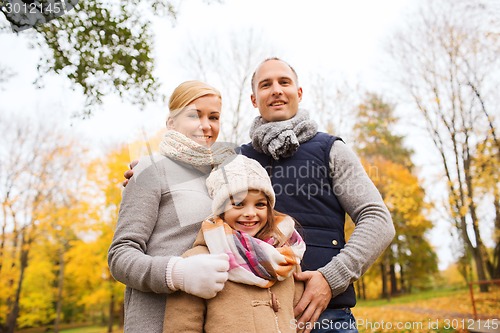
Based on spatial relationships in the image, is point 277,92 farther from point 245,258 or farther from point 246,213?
point 245,258

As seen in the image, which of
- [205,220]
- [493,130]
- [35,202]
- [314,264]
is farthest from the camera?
[35,202]

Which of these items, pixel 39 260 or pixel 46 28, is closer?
pixel 46 28

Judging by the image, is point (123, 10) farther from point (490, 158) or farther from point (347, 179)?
point (490, 158)

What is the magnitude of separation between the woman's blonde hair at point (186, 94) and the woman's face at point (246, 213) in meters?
0.59

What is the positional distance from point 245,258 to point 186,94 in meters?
0.93

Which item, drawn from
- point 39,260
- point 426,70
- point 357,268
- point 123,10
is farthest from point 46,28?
point 39,260

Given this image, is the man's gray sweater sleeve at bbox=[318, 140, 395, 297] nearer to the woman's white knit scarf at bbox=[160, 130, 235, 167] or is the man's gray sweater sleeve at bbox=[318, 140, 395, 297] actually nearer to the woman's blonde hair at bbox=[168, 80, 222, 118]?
the woman's white knit scarf at bbox=[160, 130, 235, 167]

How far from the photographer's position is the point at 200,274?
1.52 meters

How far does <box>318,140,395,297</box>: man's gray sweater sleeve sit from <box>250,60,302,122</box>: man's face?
1.31ft

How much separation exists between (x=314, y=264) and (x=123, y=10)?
230 inches

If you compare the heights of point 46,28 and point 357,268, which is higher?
point 46,28

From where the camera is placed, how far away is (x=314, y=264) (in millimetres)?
2014

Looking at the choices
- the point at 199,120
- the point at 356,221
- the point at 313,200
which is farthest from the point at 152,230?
the point at 356,221

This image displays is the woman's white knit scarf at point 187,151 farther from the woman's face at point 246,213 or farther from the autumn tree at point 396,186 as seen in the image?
the autumn tree at point 396,186
